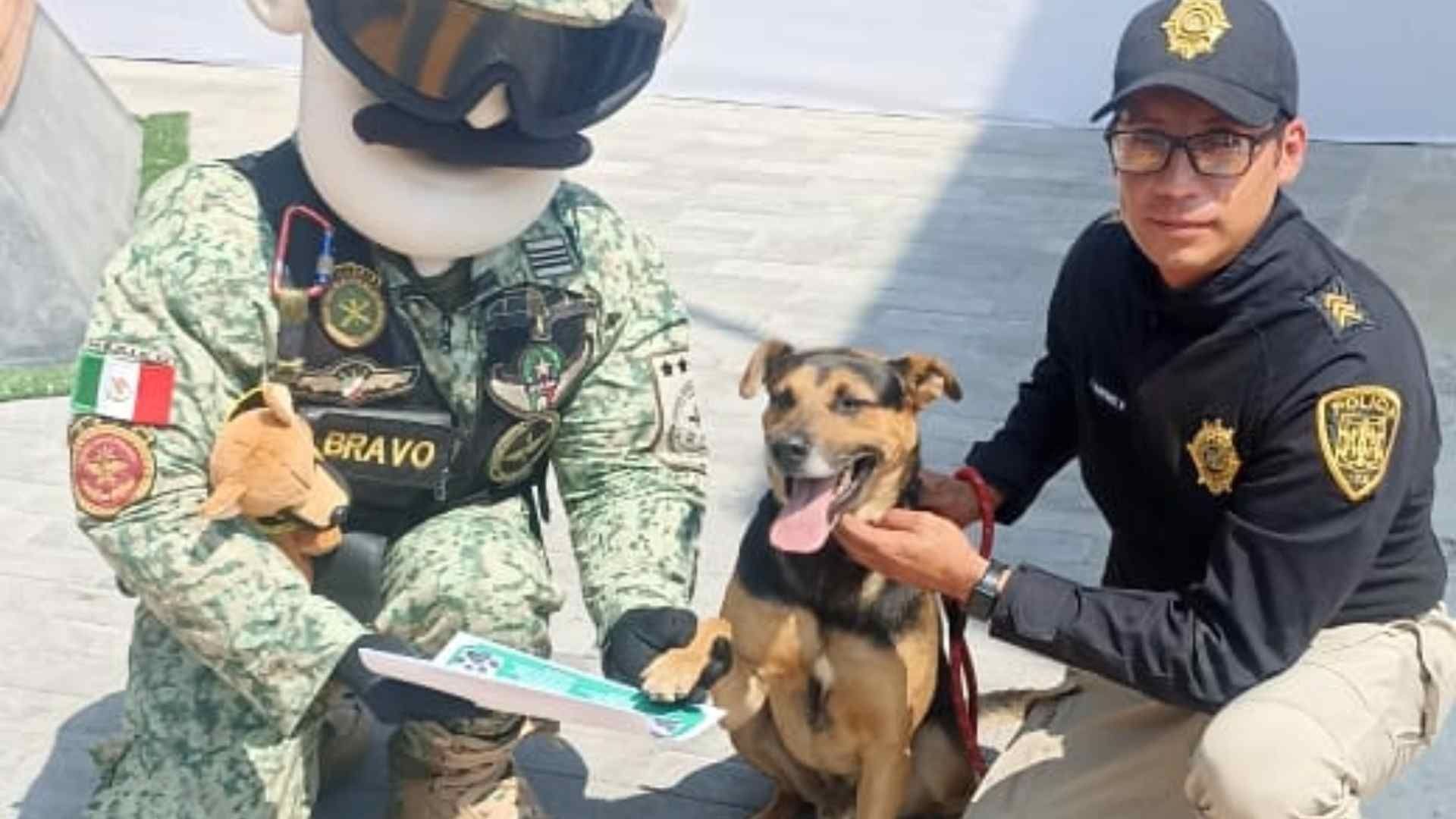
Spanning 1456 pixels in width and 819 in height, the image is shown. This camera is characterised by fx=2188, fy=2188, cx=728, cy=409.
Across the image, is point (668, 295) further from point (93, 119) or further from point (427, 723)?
point (93, 119)

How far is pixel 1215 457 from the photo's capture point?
2.87 meters

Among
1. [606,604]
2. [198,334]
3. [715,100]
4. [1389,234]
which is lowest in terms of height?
[715,100]

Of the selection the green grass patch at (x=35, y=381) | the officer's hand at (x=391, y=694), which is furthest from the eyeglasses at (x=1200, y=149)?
the green grass patch at (x=35, y=381)

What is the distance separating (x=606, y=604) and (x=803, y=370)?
16.6 inches

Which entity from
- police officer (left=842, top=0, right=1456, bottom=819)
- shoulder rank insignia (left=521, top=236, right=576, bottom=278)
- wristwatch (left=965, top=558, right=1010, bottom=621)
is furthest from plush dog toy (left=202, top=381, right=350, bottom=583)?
wristwatch (left=965, top=558, right=1010, bottom=621)

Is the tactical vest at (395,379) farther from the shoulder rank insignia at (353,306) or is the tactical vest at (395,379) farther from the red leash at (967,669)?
the red leash at (967,669)

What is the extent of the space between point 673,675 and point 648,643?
0.11 metres

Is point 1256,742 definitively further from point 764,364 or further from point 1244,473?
point 764,364

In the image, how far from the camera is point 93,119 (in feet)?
20.4

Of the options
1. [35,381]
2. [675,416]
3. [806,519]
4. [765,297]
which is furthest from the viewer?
[765,297]

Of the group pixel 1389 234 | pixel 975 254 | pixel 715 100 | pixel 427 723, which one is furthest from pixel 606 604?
pixel 715 100

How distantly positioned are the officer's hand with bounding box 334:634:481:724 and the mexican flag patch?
1.28 feet

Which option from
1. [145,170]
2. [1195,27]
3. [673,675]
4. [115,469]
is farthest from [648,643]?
[145,170]

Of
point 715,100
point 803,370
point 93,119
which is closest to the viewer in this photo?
Answer: point 803,370
